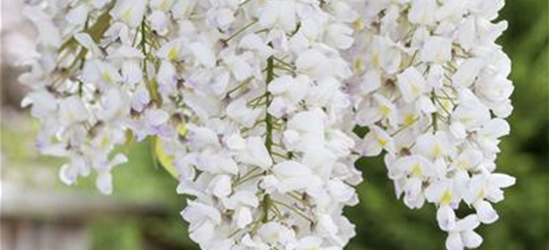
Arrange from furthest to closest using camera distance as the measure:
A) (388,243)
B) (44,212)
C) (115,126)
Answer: (44,212) → (388,243) → (115,126)

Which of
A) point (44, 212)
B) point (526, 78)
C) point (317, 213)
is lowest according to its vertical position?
point (44, 212)

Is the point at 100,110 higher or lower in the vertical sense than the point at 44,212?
higher

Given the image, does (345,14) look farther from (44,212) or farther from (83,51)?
(44,212)

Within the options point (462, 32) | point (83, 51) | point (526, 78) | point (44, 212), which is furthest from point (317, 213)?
point (44, 212)

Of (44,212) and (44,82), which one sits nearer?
(44,82)
